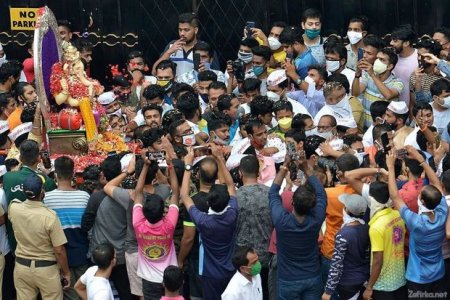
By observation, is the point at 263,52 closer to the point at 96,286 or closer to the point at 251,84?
the point at 251,84

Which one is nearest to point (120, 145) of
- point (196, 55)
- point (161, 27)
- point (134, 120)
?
point (134, 120)

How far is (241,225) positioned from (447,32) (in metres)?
5.21

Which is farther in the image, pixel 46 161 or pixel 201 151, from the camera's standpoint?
pixel 46 161

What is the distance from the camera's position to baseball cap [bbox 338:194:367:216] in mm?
12141

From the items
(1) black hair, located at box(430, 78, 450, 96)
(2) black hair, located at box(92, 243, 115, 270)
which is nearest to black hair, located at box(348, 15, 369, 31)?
(1) black hair, located at box(430, 78, 450, 96)

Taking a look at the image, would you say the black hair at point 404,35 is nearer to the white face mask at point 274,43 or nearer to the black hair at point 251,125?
the white face mask at point 274,43

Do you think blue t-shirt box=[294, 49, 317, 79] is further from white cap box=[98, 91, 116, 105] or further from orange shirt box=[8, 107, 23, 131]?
orange shirt box=[8, 107, 23, 131]

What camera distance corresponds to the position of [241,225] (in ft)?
41.8

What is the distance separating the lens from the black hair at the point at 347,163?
41.4ft

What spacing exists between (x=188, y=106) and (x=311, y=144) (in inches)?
76.0

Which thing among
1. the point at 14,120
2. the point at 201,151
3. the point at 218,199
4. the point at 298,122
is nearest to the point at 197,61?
the point at 14,120

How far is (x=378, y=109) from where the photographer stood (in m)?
15.0

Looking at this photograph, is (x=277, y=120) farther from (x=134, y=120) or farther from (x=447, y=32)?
(x=447, y=32)

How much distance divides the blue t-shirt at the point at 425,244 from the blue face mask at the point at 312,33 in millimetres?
4969
